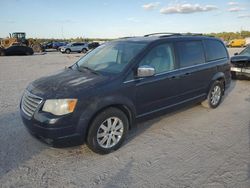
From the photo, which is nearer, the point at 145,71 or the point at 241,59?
the point at 145,71

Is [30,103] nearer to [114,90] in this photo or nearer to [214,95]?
[114,90]

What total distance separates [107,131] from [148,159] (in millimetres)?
741

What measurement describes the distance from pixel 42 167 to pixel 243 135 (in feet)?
11.4

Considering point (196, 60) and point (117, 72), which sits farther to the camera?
point (196, 60)

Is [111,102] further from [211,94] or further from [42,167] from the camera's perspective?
[211,94]

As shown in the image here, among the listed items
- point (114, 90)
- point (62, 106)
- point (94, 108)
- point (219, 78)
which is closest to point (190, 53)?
point (219, 78)

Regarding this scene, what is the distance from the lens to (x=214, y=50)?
20.2 feet

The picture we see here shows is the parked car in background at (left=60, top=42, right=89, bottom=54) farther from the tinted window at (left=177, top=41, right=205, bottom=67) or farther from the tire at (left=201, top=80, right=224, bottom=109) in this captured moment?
the tinted window at (left=177, top=41, right=205, bottom=67)

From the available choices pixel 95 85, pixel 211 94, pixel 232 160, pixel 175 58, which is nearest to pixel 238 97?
pixel 211 94

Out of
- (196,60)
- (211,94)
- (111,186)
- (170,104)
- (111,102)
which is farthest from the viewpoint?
(211,94)

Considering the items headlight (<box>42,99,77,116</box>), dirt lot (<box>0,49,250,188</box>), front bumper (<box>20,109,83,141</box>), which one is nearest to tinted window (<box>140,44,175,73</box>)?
dirt lot (<box>0,49,250,188</box>)

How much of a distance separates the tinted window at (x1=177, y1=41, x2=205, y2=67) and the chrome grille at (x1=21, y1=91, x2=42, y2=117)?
2.77m

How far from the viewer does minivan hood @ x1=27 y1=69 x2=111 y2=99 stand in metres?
3.62

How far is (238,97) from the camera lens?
7.50 metres
